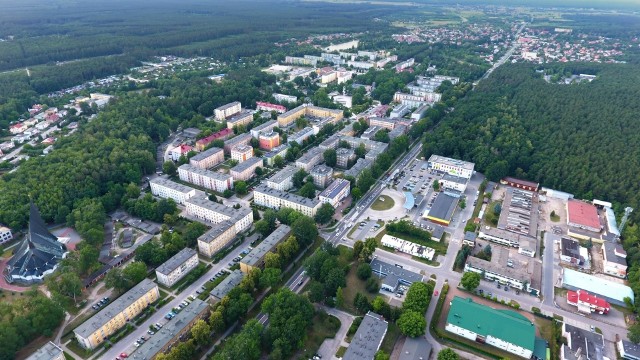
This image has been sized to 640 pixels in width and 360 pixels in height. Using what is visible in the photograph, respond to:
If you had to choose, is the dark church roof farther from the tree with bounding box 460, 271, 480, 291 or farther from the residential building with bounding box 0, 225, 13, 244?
the tree with bounding box 460, 271, 480, 291

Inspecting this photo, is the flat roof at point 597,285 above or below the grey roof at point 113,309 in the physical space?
below

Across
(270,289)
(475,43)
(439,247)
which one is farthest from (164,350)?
(475,43)

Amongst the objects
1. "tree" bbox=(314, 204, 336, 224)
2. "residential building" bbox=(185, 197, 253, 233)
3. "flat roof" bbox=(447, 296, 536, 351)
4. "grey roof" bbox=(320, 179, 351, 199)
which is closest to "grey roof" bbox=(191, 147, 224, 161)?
"residential building" bbox=(185, 197, 253, 233)

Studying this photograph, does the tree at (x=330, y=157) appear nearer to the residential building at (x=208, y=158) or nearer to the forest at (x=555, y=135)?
the forest at (x=555, y=135)

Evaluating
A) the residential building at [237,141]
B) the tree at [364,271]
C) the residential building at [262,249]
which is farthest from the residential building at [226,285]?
the residential building at [237,141]

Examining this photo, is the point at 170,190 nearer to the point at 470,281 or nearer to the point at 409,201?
the point at 409,201

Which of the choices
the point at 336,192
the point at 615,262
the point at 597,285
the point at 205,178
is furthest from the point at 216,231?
the point at 615,262
